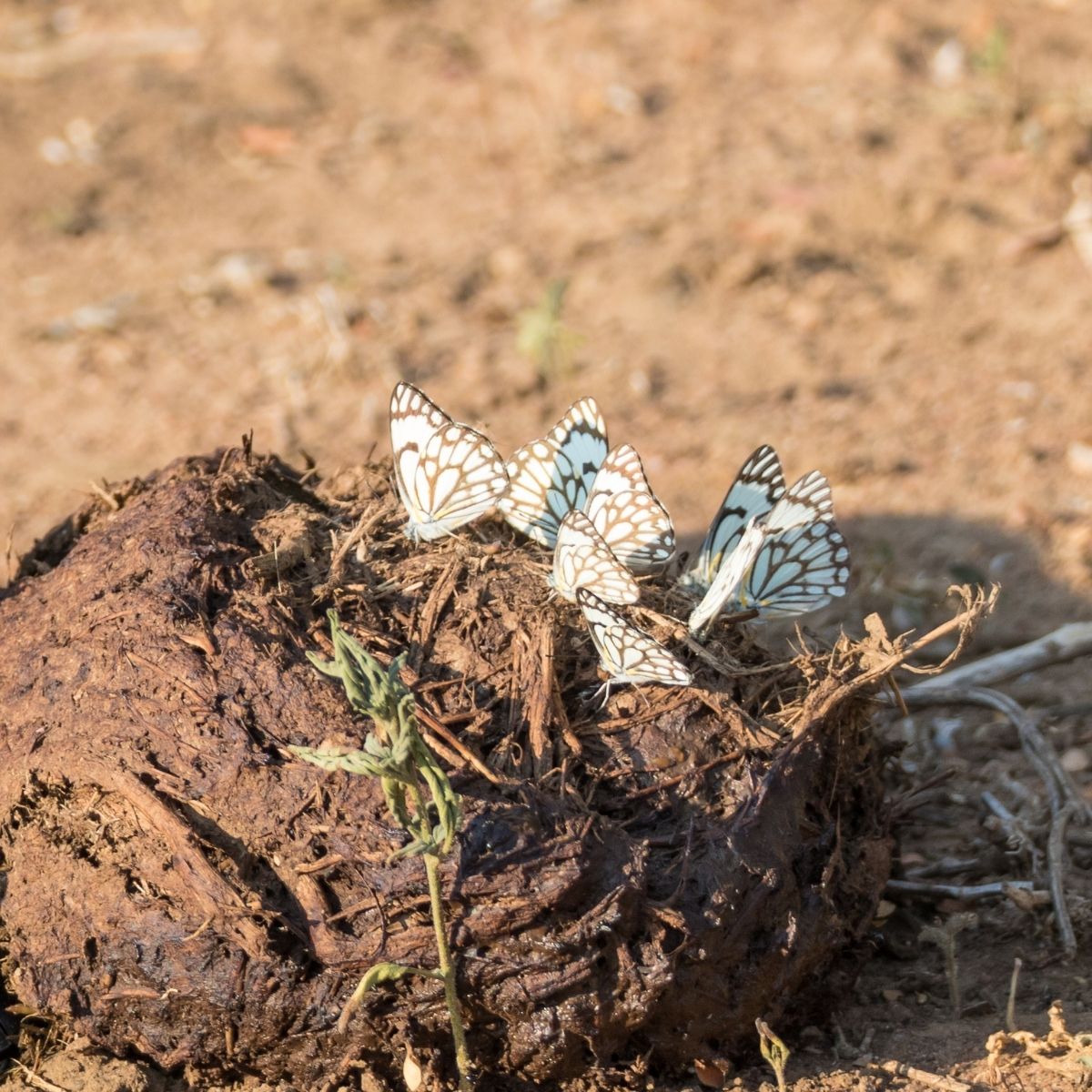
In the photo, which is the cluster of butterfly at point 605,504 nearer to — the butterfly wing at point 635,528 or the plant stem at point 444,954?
the butterfly wing at point 635,528

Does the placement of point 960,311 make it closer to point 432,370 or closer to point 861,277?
point 861,277

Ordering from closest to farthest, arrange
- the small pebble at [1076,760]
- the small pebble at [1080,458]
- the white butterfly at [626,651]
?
1. the white butterfly at [626,651]
2. the small pebble at [1076,760]
3. the small pebble at [1080,458]

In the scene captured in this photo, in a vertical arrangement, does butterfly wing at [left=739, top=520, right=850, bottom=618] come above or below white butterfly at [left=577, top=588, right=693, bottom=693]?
above

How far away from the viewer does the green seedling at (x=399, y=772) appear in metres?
2.29

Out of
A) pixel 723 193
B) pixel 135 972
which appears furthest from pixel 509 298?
pixel 135 972

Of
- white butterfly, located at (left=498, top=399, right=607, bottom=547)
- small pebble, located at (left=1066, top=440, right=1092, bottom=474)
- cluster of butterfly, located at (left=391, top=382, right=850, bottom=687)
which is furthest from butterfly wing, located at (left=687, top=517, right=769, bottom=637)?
small pebble, located at (left=1066, top=440, right=1092, bottom=474)

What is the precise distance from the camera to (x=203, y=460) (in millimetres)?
3367

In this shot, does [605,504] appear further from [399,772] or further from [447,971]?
[447,971]

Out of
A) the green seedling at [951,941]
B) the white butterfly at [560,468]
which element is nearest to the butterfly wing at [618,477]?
the white butterfly at [560,468]

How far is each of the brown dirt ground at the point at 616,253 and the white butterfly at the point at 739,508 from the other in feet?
3.95

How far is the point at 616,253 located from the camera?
7.47m

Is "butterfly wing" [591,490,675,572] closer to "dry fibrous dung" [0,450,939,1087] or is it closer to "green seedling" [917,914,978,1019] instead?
"dry fibrous dung" [0,450,939,1087]

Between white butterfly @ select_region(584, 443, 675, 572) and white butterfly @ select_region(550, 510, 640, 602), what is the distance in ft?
0.45

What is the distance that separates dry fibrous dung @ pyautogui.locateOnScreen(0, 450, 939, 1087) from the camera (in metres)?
2.57
